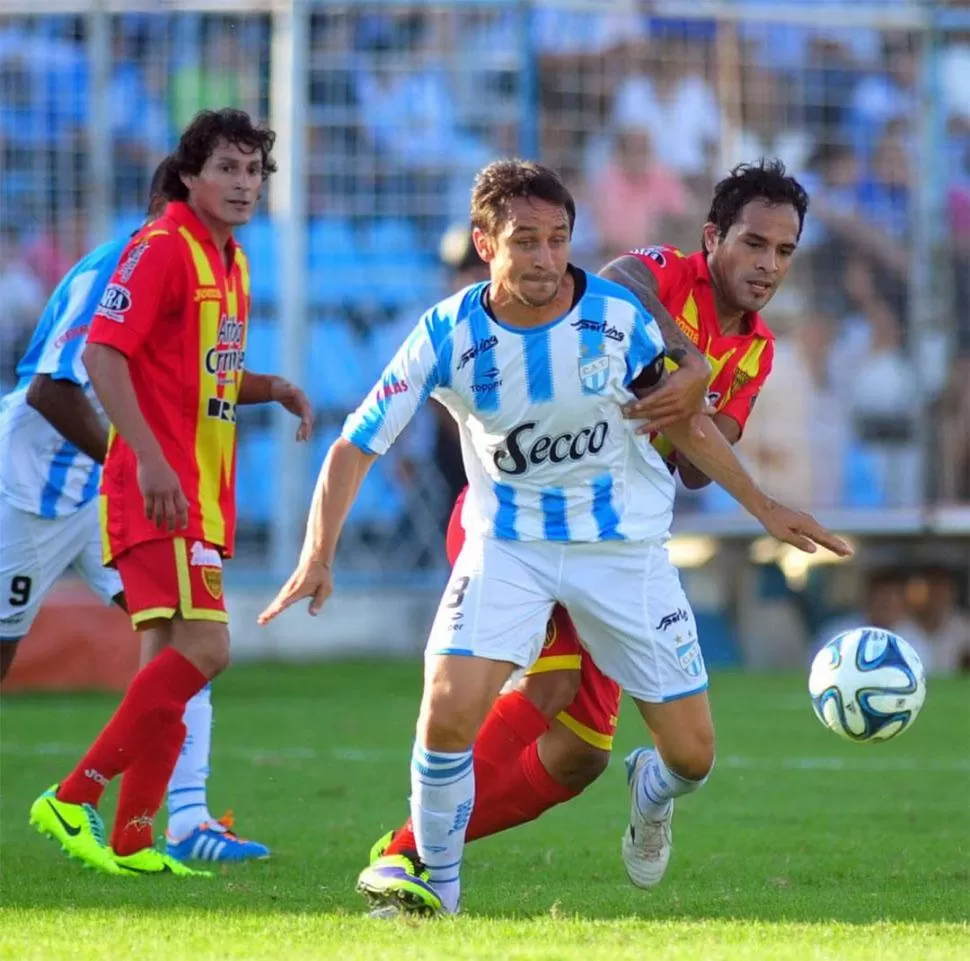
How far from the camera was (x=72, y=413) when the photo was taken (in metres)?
6.96

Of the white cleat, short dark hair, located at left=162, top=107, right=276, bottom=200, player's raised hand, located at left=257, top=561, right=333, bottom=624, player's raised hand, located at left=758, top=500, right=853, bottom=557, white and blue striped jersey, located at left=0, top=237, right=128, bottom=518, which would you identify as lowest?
the white cleat

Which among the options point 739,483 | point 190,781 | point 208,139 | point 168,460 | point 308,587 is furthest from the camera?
point 190,781

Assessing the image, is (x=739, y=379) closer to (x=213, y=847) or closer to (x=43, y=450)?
(x=213, y=847)

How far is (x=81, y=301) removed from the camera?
6938 millimetres

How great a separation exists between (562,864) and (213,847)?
118 centimetres

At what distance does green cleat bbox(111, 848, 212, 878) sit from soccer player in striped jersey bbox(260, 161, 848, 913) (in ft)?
3.90

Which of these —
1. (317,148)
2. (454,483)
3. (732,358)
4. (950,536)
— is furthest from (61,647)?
(732,358)

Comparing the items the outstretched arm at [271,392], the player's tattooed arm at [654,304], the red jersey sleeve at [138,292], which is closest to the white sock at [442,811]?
the player's tattooed arm at [654,304]

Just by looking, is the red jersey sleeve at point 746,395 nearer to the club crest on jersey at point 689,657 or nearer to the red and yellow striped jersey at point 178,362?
the club crest on jersey at point 689,657

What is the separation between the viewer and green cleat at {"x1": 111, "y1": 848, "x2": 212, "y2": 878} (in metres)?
6.27

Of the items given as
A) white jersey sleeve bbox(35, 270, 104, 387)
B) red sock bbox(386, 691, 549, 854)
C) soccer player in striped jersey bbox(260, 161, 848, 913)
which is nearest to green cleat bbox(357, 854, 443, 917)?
soccer player in striped jersey bbox(260, 161, 848, 913)

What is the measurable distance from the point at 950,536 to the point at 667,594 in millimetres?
10386

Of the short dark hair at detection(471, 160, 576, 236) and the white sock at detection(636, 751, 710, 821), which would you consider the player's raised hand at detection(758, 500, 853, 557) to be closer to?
the white sock at detection(636, 751, 710, 821)

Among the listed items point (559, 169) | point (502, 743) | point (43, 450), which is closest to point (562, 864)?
point (502, 743)
